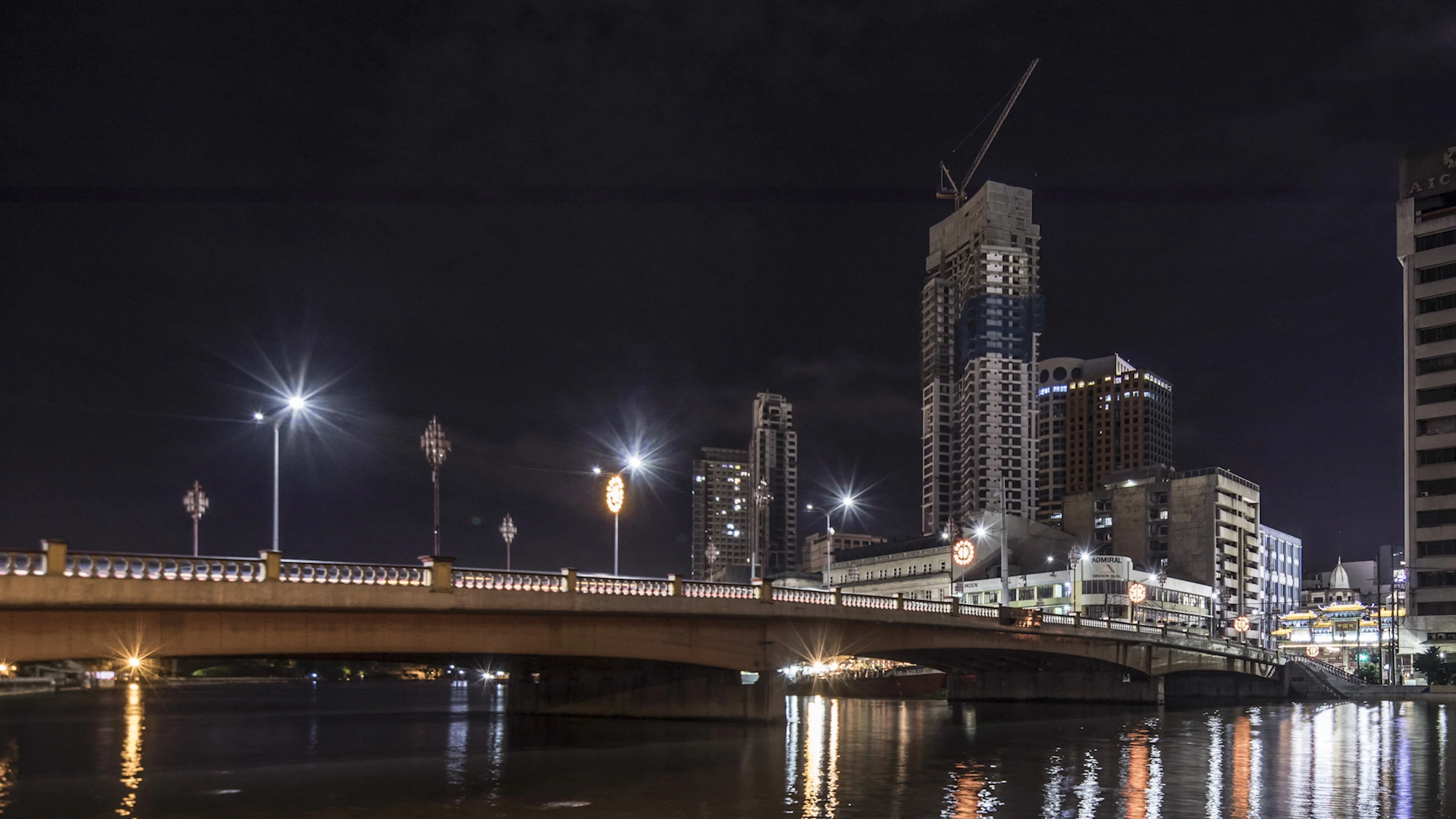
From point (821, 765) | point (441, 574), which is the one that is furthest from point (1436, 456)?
point (441, 574)

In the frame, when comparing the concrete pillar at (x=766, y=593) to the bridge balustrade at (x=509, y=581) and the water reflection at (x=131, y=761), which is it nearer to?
the bridge balustrade at (x=509, y=581)

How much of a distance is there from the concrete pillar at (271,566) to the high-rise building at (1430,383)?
392 ft

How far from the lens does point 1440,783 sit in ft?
120

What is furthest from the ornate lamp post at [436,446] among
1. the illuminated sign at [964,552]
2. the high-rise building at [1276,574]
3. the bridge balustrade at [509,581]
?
the high-rise building at [1276,574]

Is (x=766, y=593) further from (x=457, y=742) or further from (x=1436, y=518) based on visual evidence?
(x=1436, y=518)

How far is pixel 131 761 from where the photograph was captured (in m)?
46.2

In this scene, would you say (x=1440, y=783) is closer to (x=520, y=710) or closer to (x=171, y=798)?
(x=171, y=798)

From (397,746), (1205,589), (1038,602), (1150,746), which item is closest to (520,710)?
(397,746)

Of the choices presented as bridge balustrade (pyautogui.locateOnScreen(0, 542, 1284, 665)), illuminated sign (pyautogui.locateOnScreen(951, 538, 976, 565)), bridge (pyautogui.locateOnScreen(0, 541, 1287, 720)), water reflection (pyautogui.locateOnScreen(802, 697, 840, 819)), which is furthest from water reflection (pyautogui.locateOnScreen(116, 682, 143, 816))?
illuminated sign (pyautogui.locateOnScreen(951, 538, 976, 565))

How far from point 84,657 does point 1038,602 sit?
416 feet

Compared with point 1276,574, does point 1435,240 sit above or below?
above

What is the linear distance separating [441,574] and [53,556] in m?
13.8

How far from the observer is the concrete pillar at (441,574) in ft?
148

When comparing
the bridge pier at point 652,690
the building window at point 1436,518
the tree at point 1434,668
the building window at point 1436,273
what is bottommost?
the tree at point 1434,668
